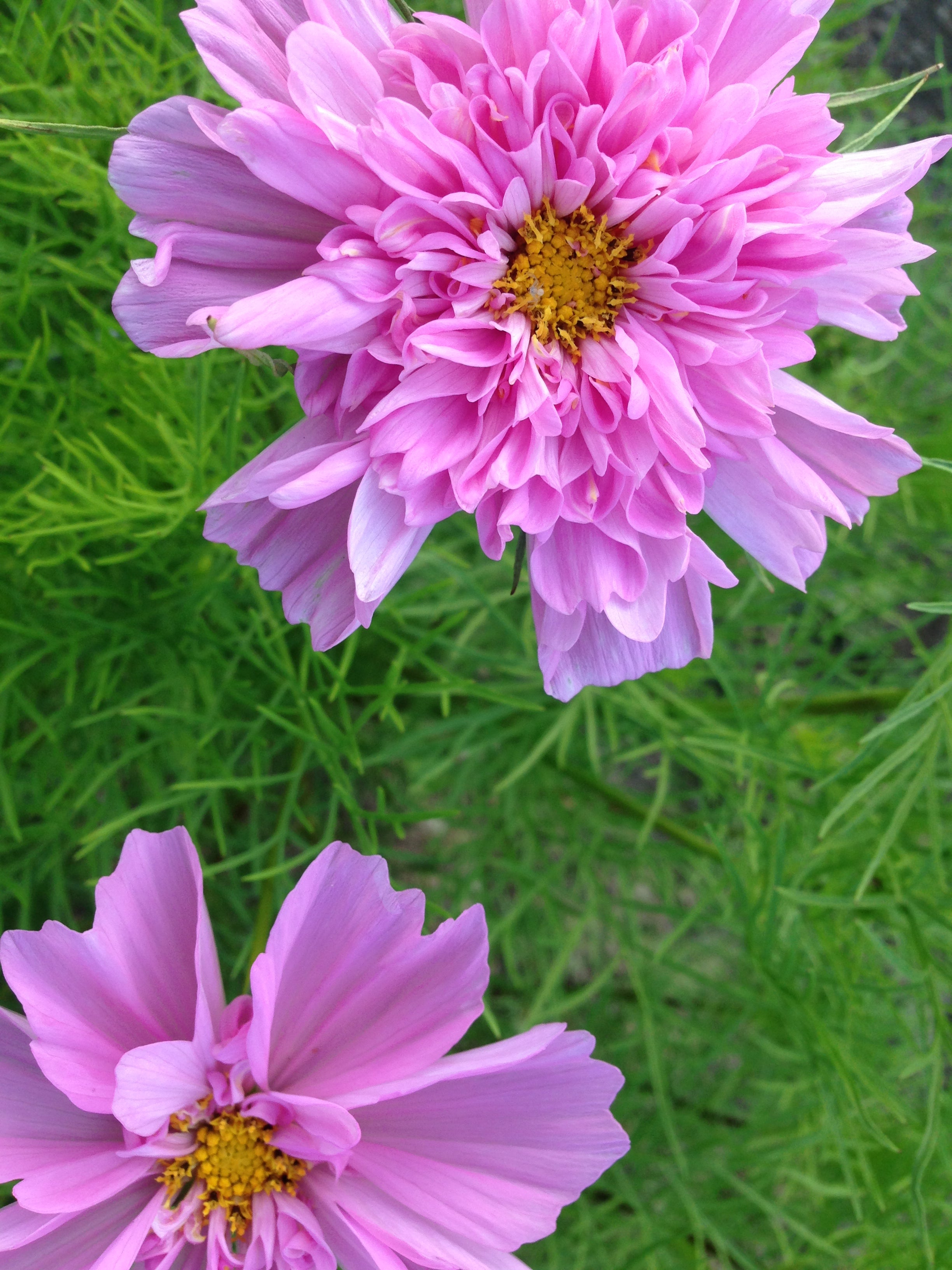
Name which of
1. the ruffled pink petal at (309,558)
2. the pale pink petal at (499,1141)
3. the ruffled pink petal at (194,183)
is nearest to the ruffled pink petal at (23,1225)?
the pale pink petal at (499,1141)

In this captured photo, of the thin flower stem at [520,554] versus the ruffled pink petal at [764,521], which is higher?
the ruffled pink petal at [764,521]

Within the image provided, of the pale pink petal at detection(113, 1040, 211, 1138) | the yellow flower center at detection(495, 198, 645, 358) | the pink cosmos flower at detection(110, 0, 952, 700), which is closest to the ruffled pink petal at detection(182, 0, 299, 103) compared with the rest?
the pink cosmos flower at detection(110, 0, 952, 700)

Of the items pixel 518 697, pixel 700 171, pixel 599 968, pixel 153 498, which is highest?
pixel 700 171

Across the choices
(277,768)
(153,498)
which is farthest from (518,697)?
(153,498)

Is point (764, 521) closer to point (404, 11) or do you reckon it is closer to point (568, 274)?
point (568, 274)

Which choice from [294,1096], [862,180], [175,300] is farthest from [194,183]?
[294,1096]

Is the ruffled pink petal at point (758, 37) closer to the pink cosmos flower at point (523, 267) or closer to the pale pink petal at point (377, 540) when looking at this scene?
the pink cosmos flower at point (523, 267)

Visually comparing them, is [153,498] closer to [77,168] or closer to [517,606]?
[77,168]
